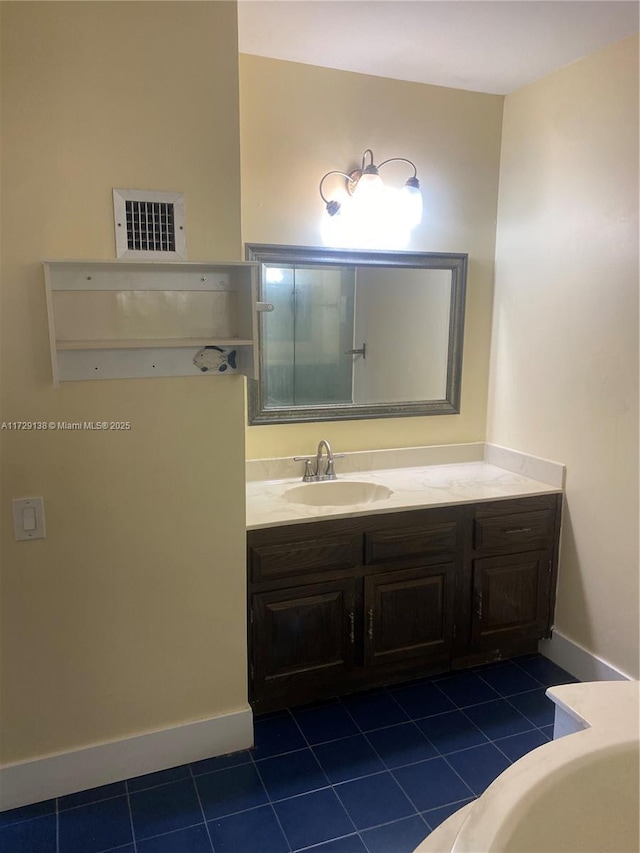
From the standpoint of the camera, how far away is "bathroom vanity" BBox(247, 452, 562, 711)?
2.21 m

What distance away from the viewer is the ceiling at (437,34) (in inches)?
76.5

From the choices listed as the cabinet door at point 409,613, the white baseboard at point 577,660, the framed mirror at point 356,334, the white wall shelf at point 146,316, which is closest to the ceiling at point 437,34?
the framed mirror at point 356,334

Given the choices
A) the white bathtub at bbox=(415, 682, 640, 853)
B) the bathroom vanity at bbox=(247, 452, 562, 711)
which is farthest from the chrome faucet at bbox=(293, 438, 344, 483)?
the white bathtub at bbox=(415, 682, 640, 853)

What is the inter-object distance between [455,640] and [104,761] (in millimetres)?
1376

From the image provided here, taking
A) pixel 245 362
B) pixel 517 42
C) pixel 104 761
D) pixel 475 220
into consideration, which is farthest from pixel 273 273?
pixel 104 761

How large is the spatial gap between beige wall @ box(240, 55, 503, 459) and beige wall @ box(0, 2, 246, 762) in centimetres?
59

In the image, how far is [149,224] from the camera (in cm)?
179

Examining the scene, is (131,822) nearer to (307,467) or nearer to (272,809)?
(272,809)

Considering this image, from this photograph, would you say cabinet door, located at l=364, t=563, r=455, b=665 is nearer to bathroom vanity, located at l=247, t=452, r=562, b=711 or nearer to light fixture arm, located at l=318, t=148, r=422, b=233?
bathroom vanity, located at l=247, t=452, r=562, b=711

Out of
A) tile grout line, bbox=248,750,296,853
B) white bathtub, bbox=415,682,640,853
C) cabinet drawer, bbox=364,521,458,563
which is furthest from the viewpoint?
cabinet drawer, bbox=364,521,458,563

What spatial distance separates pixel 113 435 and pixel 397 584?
47.7 inches

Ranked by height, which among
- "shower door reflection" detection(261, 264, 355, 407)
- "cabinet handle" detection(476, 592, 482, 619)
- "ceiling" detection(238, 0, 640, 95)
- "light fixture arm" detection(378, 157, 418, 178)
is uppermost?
"ceiling" detection(238, 0, 640, 95)

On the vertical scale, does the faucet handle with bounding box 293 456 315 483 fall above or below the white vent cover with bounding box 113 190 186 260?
below

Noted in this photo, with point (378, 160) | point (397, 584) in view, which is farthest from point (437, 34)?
point (397, 584)
